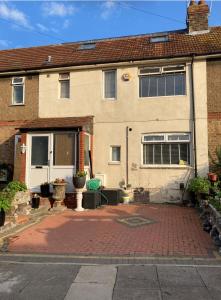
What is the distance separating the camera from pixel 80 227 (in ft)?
29.8

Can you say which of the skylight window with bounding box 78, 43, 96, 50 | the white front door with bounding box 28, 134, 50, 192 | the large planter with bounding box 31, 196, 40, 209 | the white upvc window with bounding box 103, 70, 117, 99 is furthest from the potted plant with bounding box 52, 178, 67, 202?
the skylight window with bounding box 78, 43, 96, 50

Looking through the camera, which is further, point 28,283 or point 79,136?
point 79,136

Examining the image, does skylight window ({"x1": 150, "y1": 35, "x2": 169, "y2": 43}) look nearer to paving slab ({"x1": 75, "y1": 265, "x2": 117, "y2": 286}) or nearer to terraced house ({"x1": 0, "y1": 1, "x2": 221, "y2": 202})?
terraced house ({"x1": 0, "y1": 1, "x2": 221, "y2": 202})

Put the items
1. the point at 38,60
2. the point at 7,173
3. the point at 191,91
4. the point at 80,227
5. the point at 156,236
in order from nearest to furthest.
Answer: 1. the point at 156,236
2. the point at 80,227
3. the point at 191,91
4. the point at 7,173
5. the point at 38,60

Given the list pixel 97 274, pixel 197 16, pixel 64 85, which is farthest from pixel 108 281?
pixel 197 16

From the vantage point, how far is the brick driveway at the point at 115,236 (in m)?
6.86

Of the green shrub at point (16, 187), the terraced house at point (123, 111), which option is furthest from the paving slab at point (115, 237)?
the terraced house at point (123, 111)

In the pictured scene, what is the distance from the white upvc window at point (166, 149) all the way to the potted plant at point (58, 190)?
3.89 meters

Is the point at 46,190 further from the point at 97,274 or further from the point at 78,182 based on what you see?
the point at 97,274

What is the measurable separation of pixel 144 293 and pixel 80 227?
4713 mm

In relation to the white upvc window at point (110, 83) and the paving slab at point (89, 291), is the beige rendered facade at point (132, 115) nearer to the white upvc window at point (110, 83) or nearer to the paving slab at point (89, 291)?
the white upvc window at point (110, 83)

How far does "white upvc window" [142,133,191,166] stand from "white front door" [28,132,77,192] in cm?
324

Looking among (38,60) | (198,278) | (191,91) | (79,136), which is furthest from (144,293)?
(38,60)

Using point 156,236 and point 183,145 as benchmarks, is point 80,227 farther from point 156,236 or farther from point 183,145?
point 183,145
